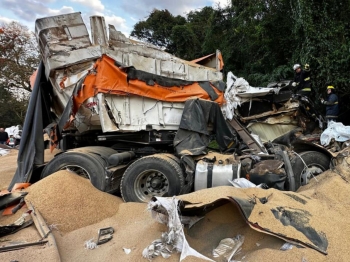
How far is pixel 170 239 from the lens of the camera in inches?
110

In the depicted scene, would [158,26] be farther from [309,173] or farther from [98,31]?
[309,173]

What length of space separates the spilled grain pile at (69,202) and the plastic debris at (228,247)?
1.68m

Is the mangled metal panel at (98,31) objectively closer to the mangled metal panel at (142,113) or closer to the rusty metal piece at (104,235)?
the mangled metal panel at (142,113)

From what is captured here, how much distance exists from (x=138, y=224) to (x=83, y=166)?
157 cm

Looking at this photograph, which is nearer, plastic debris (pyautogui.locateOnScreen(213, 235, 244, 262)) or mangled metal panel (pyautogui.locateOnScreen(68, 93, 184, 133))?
plastic debris (pyautogui.locateOnScreen(213, 235, 244, 262))

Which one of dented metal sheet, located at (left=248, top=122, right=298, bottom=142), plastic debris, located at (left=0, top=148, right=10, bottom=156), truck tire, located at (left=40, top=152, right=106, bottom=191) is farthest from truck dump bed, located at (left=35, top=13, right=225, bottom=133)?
plastic debris, located at (left=0, top=148, right=10, bottom=156)

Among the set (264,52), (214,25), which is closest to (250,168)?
(264,52)

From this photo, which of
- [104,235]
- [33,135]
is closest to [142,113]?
[33,135]

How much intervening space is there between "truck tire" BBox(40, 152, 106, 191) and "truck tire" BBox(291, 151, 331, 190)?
312 cm

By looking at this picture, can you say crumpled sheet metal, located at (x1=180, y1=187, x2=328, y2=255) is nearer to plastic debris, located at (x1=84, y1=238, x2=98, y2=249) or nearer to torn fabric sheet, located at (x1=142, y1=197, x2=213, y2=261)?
torn fabric sheet, located at (x1=142, y1=197, x2=213, y2=261)

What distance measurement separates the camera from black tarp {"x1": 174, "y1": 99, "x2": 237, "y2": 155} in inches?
179

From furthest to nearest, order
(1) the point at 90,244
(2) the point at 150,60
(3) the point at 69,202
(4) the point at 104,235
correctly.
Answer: (2) the point at 150,60
(3) the point at 69,202
(4) the point at 104,235
(1) the point at 90,244

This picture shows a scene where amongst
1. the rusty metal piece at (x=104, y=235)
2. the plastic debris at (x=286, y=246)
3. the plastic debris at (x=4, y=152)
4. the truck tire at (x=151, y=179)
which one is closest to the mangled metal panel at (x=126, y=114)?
the truck tire at (x=151, y=179)

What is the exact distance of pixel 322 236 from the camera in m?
2.74
